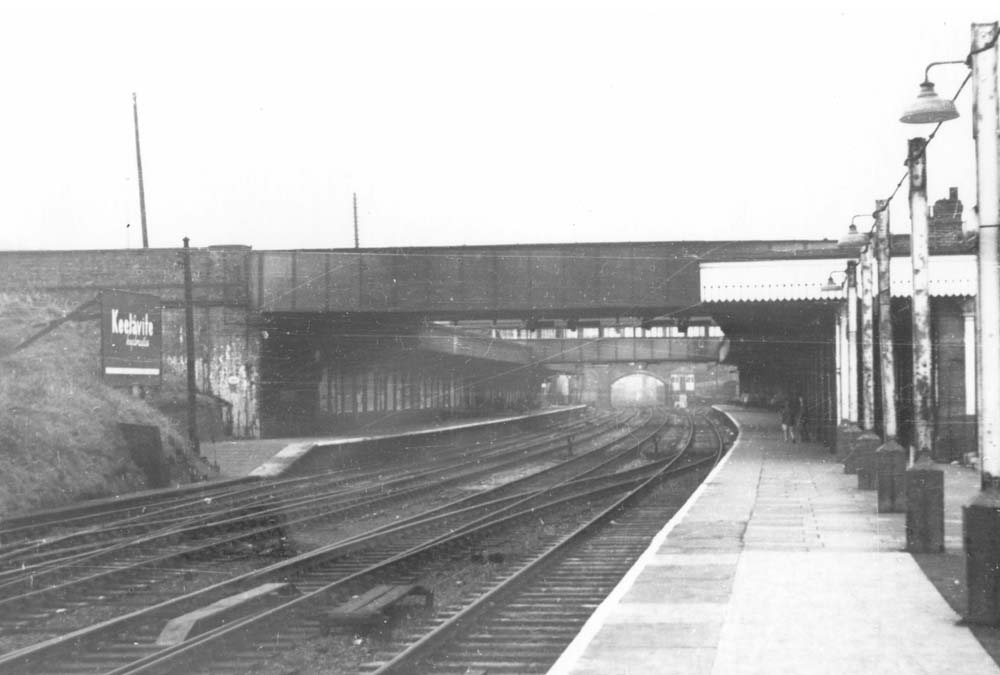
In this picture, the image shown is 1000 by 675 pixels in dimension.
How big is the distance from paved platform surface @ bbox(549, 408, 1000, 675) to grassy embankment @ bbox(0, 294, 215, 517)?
1174 centimetres

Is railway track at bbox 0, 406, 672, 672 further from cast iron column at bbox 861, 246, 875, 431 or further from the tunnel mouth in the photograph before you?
the tunnel mouth

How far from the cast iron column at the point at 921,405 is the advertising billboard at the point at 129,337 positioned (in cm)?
1636

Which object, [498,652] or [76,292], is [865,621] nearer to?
[498,652]

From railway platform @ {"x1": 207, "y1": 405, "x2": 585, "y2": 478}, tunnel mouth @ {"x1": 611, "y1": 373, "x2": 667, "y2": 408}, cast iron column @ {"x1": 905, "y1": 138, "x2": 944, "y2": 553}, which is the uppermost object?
cast iron column @ {"x1": 905, "y1": 138, "x2": 944, "y2": 553}

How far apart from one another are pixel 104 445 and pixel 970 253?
22.9 metres

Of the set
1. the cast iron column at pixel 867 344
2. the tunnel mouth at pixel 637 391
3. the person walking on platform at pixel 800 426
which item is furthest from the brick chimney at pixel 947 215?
the tunnel mouth at pixel 637 391

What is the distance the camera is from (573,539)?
631 inches

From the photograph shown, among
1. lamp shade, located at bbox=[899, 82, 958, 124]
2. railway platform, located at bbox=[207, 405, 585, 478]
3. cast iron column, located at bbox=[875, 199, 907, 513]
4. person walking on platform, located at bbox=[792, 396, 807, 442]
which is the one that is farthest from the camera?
person walking on platform, located at bbox=[792, 396, 807, 442]

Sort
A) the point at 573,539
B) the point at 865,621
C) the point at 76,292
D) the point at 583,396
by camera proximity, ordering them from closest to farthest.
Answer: the point at 865,621 → the point at 573,539 → the point at 76,292 → the point at 583,396

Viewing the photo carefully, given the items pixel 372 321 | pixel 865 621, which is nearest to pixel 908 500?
pixel 865 621

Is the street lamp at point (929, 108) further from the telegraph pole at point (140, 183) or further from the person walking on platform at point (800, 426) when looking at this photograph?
the telegraph pole at point (140, 183)

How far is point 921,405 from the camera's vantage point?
12.9 metres

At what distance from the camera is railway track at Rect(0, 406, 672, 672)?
8.72 m

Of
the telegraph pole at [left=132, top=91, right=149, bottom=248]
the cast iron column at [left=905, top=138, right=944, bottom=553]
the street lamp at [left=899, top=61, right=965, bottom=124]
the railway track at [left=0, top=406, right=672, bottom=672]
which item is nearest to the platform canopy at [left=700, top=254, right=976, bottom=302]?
the railway track at [left=0, top=406, right=672, bottom=672]
